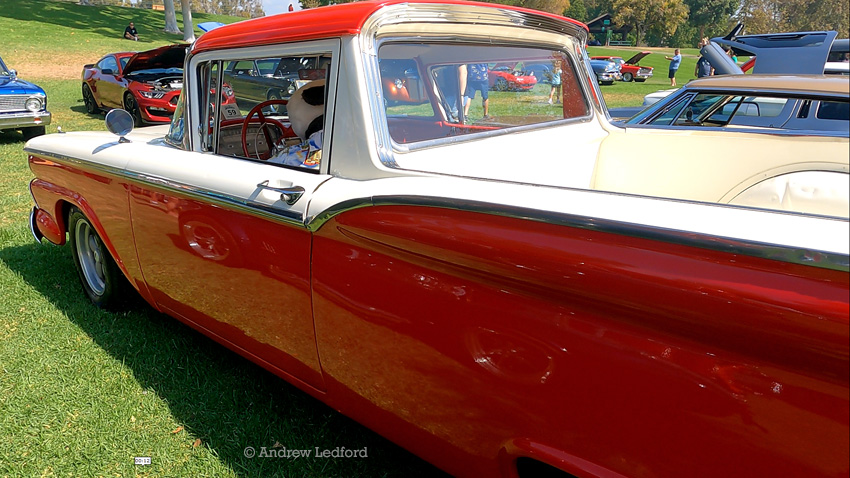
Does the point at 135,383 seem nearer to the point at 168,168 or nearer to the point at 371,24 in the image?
the point at 168,168

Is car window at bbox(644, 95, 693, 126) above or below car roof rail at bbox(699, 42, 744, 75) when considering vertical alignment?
below

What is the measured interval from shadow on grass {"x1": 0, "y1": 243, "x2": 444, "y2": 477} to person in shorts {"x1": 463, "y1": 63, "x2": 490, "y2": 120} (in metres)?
1.41

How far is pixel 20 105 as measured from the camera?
8.73m

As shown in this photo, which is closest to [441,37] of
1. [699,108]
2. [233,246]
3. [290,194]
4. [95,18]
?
[290,194]

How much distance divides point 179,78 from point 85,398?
9816 millimetres

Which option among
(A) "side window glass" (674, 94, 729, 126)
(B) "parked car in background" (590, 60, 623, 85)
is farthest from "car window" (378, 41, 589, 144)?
(B) "parked car in background" (590, 60, 623, 85)

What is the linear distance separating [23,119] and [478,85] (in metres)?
8.96

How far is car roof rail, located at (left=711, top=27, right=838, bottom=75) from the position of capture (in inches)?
214

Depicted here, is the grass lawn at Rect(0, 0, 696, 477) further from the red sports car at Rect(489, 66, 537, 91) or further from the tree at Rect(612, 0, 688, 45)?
the tree at Rect(612, 0, 688, 45)

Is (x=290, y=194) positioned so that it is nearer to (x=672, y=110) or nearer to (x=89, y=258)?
(x=89, y=258)

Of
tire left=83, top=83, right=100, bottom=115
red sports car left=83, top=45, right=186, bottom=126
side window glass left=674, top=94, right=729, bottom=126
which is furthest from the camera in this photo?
tire left=83, top=83, right=100, bottom=115

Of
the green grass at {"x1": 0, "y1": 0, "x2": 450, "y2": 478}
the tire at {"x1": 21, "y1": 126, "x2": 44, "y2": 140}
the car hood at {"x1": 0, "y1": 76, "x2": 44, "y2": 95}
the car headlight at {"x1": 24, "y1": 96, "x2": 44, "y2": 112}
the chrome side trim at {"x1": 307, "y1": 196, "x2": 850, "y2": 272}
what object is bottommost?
the tire at {"x1": 21, "y1": 126, "x2": 44, "y2": 140}

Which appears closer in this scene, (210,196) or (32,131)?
(210,196)

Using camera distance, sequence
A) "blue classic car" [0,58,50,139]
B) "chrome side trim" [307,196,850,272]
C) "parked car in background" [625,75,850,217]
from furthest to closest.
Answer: "blue classic car" [0,58,50,139]
"parked car in background" [625,75,850,217]
"chrome side trim" [307,196,850,272]
